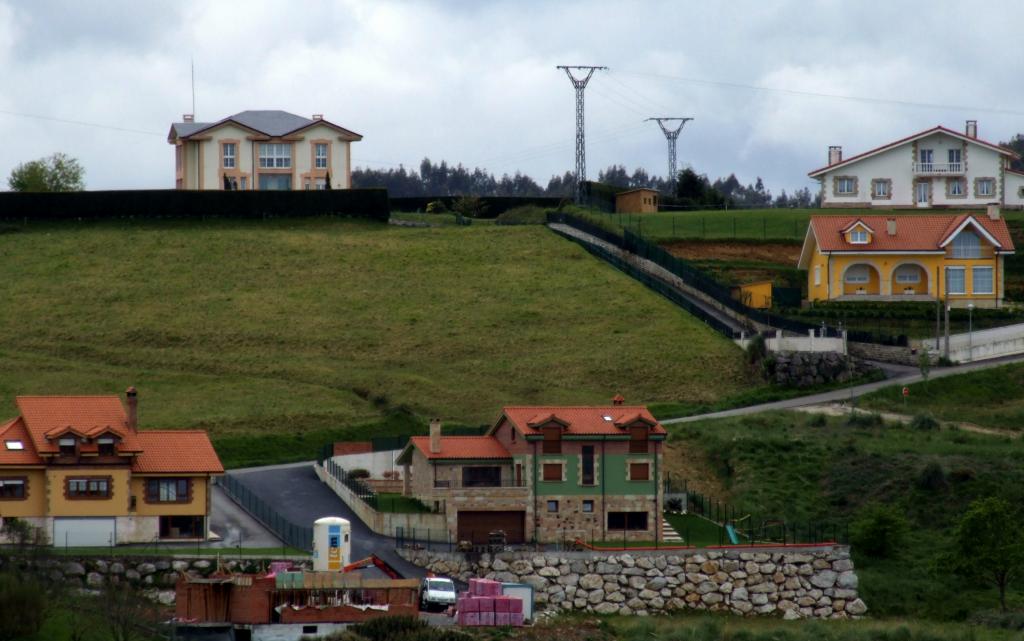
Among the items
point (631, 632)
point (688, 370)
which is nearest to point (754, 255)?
point (688, 370)

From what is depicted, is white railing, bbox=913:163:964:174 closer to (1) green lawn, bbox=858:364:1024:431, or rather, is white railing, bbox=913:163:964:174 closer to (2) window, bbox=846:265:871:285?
(2) window, bbox=846:265:871:285

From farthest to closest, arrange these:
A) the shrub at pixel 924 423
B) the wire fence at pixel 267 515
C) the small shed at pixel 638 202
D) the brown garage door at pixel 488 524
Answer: the small shed at pixel 638 202 → the shrub at pixel 924 423 → the brown garage door at pixel 488 524 → the wire fence at pixel 267 515

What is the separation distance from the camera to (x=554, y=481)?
6462 centimetres

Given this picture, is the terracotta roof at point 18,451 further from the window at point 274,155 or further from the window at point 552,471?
the window at point 274,155

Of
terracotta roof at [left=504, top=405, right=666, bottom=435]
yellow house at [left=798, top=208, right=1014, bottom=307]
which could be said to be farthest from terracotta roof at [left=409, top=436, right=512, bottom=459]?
yellow house at [left=798, top=208, right=1014, bottom=307]

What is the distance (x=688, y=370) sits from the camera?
8681 centimetres

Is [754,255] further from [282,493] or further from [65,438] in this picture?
[65,438]

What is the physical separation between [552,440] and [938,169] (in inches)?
2476

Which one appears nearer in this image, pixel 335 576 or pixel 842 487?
pixel 335 576

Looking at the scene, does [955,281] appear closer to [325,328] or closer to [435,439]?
[325,328]

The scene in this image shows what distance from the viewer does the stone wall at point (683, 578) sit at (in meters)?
60.1

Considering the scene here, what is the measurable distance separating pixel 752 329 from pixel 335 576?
42.0m

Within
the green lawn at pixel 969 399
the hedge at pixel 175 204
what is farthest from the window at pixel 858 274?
the hedge at pixel 175 204

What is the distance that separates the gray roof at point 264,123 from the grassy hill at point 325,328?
10898mm
